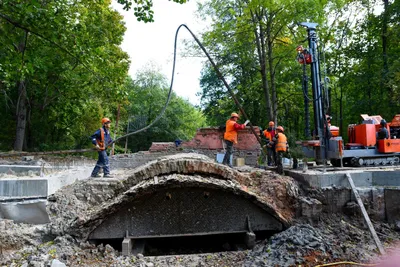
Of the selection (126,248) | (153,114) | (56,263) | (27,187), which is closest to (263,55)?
(126,248)

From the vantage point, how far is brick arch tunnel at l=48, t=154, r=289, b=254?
6.39m

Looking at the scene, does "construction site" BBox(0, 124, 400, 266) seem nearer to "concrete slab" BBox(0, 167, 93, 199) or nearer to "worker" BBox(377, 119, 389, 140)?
"concrete slab" BBox(0, 167, 93, 199)

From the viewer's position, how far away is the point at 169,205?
23.2 feet

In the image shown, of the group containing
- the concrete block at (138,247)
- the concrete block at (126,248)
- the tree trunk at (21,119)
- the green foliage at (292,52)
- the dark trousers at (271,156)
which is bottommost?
the concrete block at (138,247)

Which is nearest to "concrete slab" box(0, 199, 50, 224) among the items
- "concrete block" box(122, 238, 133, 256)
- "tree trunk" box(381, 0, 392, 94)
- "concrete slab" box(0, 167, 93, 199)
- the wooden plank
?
"concrete slab" box(0, 167, 93, 199)

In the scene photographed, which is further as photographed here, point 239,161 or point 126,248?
point 239,161

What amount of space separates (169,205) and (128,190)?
3.44 ft

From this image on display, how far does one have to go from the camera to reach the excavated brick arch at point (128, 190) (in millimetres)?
6156

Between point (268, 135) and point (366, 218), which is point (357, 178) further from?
point (268, 135)

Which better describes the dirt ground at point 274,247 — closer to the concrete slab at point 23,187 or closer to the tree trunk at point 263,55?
the concrete slab at point 23,187

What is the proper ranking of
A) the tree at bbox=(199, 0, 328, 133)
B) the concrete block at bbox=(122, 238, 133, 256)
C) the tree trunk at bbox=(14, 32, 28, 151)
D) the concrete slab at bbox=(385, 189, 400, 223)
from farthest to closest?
the tree trunk at bbox=(14, 32, 28, 151)
the tree at bbox=(199, 0, 328, 133)
the concrete slab at bbox=(385, 189, 400, 223)
the concrete block at bbox=(122, 238, 133, 256)

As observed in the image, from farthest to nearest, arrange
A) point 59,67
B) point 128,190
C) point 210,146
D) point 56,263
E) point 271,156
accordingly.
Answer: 1. point 59,67
2. point 210,146
3. point 271,156
4. point 128,190
5. point 56,263

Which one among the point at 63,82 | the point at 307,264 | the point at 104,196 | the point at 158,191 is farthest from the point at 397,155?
the point at 63,82

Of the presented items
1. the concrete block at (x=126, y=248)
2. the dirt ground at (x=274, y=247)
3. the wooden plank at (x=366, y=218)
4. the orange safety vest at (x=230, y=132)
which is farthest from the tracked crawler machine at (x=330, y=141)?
the concrete block at (x=126, y=248)
